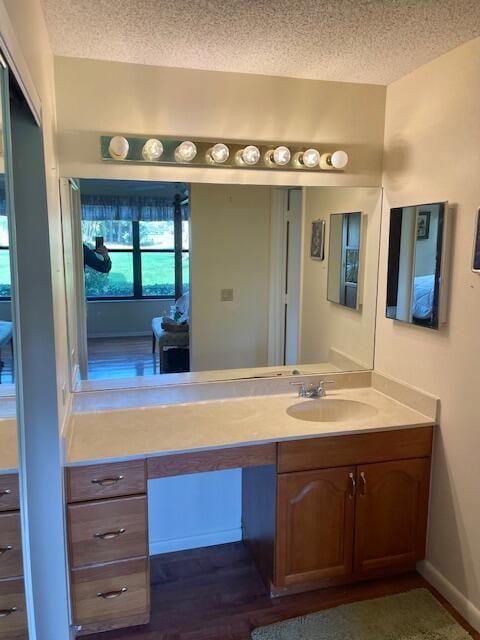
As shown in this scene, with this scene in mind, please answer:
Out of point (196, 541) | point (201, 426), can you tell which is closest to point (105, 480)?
point (201, 426)

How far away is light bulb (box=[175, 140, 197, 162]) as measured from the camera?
87.9 inches

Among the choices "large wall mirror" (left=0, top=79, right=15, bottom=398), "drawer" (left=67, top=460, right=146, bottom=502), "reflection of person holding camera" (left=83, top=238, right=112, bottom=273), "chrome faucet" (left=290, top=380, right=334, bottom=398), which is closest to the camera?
"large wall mirror" (left=0, top=79, right=15, bottom=398)

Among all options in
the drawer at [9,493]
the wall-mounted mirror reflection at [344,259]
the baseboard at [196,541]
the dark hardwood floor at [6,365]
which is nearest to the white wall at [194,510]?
the baseboard at [196,541]

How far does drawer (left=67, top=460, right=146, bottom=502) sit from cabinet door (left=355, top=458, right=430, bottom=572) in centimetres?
97

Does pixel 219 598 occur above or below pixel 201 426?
below

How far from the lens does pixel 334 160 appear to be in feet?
7.91

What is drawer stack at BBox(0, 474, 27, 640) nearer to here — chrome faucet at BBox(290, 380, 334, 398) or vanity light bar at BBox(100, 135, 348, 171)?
vanity light bar at BBox(100, 135, 348, 171)

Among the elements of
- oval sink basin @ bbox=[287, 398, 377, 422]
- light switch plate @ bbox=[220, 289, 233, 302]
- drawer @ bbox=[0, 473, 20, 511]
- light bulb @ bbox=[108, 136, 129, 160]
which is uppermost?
light bulb @ bbox=[108, 136, 129, 160]

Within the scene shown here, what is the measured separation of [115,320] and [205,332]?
0.46m

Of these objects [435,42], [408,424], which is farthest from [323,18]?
[408,424]

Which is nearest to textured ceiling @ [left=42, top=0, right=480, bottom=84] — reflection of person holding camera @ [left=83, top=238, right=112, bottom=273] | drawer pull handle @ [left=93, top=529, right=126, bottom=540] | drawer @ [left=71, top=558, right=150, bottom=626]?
reflection of person holding camera @ [left=83, top=238, right=112, bottom=273]

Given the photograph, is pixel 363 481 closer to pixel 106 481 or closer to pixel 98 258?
pixel 106 481

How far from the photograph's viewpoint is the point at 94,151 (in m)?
2.20

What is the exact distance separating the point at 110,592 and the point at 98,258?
1.42m
